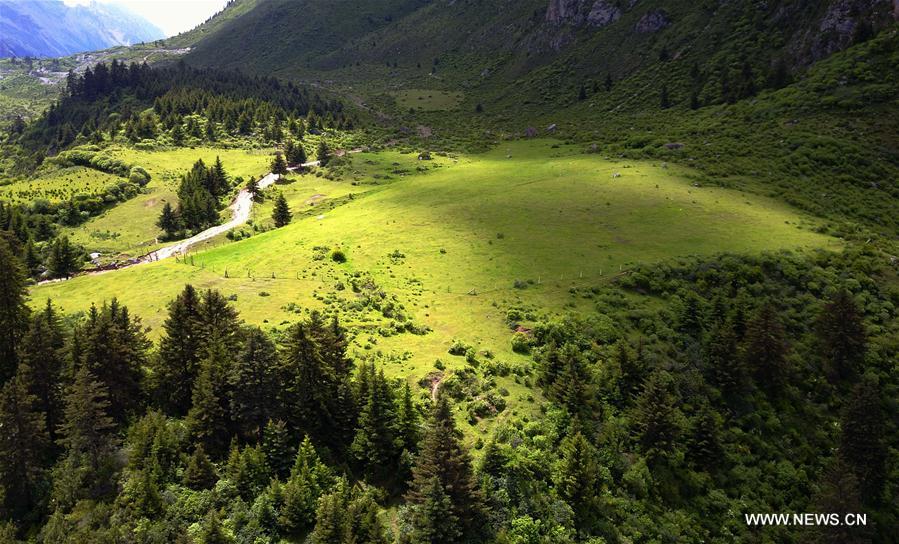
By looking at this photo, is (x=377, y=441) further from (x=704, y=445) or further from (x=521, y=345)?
(x=704, y=445)

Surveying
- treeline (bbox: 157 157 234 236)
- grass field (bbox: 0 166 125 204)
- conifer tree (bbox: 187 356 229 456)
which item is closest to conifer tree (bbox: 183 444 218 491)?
conifer tree (bbox: 187 356 229 456)

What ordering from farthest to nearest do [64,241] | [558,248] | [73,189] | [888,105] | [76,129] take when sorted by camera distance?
1. [76,129]
2. [73,189]
3. [888,105]
4. [64,241]
5. [558,248]

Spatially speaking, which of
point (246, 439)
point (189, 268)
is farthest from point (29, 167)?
point (246, 439)

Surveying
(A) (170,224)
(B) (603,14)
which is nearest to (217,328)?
(A) (170,224)

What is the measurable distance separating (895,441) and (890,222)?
47018 mm

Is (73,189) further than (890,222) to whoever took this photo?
Yes

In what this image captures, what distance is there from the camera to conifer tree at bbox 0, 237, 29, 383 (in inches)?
1715

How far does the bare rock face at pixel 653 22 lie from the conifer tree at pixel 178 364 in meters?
173

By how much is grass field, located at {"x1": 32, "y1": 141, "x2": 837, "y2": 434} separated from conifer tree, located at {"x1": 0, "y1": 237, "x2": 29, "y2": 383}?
36.2 feet

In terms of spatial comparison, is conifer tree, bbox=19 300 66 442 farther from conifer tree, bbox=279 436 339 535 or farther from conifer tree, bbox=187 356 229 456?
conifer tree, bbox=279 436 339 535

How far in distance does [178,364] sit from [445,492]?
26146mm

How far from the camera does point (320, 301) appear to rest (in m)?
56.3

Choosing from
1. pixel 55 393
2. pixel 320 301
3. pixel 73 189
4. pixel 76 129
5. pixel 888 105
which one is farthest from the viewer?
pixel 76 129

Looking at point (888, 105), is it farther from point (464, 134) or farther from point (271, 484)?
point (271, 484)
